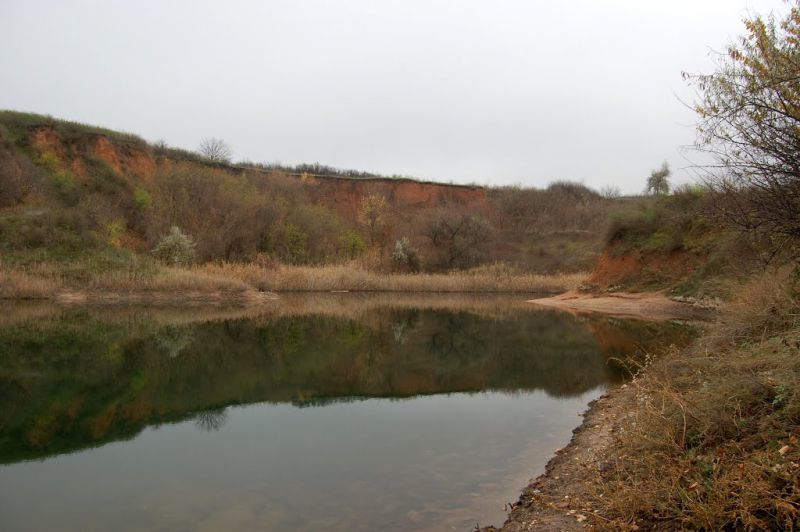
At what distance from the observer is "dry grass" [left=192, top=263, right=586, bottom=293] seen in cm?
3703

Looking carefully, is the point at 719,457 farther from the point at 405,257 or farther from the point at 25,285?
the point at 405,257

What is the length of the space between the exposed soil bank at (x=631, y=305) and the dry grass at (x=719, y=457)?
19.8 meters

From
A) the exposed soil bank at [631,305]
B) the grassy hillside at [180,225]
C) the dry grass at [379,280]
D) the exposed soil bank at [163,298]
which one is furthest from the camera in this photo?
the dry grass at [379,280]

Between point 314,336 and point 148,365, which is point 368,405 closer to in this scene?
point 148,365

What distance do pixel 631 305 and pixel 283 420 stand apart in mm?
23504

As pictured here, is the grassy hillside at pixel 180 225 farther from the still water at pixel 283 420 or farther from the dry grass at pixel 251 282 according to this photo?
the still water at pixel 283 420

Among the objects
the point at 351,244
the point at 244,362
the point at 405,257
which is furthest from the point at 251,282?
the point at 244,362

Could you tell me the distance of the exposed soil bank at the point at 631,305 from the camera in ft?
82.8

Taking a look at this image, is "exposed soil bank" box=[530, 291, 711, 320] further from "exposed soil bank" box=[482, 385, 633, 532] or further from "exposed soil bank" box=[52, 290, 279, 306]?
"exposed soil bank" box=[482, 385, 633, 532]

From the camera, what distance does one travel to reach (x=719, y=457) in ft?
14.4

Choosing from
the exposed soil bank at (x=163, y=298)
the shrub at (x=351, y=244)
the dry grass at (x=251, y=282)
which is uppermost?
the shrub at (x=351, y=244)

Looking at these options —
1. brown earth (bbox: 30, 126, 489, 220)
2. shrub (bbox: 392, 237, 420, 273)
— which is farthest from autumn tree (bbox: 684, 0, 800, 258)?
brown earth (bbox: 30, 126, 489, 220)

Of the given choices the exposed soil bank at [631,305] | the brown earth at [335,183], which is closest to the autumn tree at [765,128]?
the exposed soil bank at [631,305]

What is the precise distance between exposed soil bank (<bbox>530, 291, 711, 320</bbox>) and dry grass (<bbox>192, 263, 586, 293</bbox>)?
6.49 m
